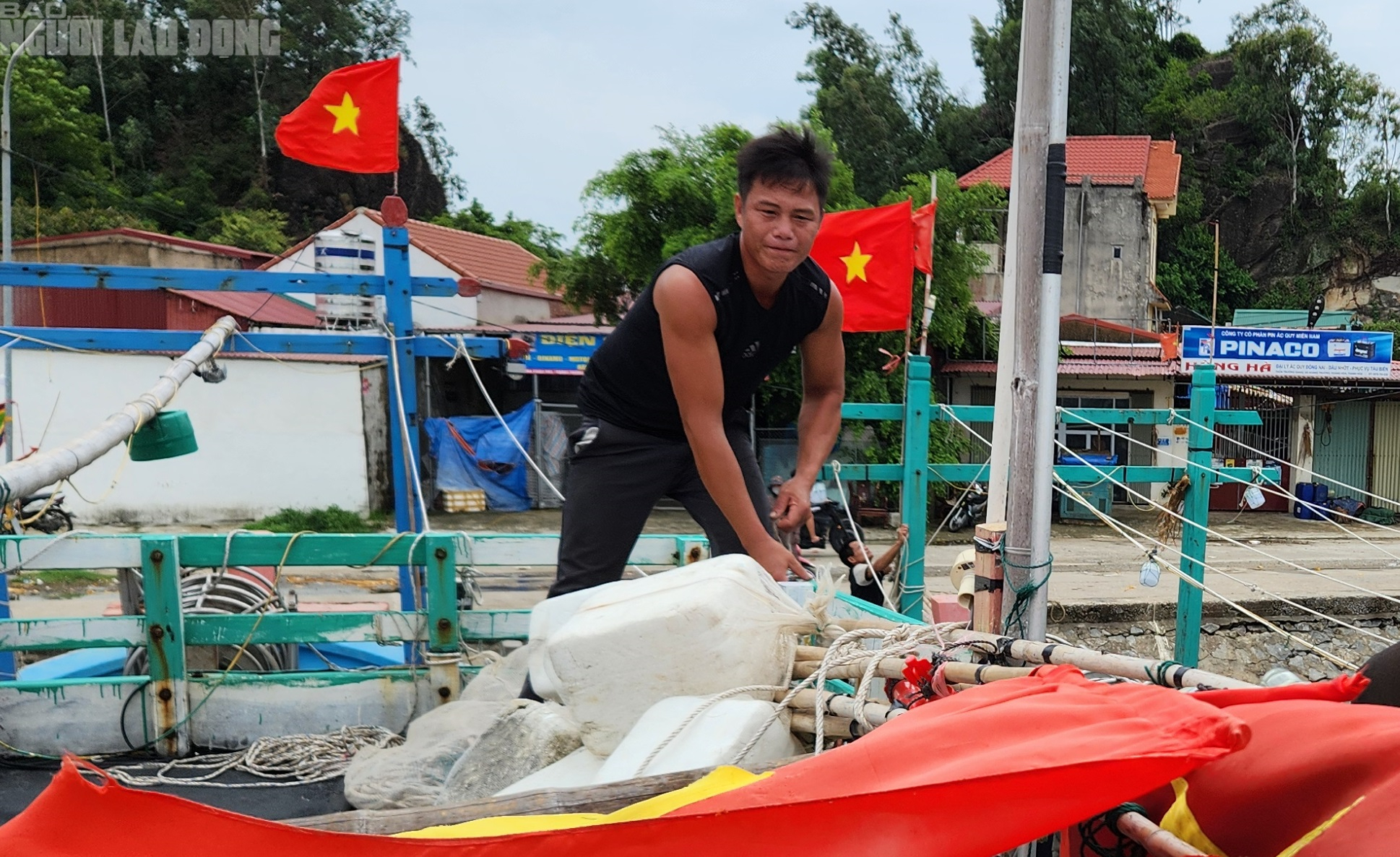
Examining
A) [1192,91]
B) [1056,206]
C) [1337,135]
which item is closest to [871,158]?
[1192,91]

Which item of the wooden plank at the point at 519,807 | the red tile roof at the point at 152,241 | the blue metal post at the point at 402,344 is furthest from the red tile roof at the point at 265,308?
the wooden plank at the point at 519,807

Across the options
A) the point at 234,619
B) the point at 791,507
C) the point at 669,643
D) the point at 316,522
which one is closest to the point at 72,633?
the point at 234,619

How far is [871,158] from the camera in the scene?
33500 millimetres

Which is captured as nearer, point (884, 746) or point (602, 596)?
point (884, 746)

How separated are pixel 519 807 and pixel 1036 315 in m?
2.38

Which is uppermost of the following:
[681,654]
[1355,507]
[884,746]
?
[884,746]

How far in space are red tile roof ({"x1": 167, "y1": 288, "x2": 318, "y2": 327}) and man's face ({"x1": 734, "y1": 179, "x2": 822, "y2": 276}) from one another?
17034mm

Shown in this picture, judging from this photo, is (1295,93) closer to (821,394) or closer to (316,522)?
(316,522)

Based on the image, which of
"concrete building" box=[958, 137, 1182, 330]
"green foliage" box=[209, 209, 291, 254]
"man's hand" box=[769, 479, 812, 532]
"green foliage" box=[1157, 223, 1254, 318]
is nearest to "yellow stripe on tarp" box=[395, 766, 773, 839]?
"man's hand" box=[769, 479, 812, 532]

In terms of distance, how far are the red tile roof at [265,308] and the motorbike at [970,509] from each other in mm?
12246

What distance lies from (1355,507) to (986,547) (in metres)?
19.3

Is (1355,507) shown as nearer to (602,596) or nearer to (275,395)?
(275,395)

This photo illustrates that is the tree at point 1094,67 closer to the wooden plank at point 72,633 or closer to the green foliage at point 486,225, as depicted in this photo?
the green foliage at point 486,225

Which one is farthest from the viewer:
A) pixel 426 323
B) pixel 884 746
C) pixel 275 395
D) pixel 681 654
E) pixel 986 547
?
pixel 426 323
